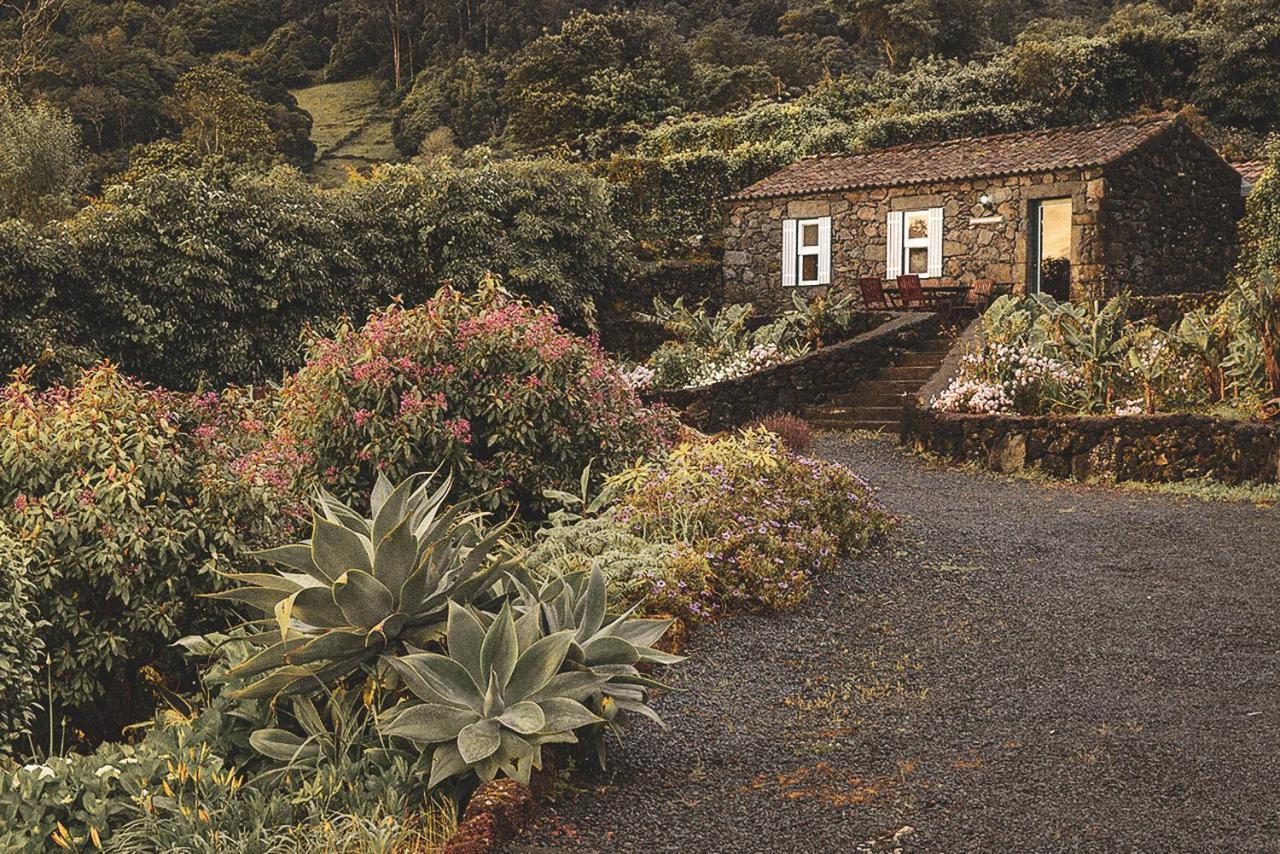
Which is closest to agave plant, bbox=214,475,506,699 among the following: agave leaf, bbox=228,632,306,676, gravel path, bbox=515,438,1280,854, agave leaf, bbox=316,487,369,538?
agave leaf, bbox=228,632,306,676

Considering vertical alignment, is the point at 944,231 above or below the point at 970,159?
below

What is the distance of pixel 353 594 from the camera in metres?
4.32

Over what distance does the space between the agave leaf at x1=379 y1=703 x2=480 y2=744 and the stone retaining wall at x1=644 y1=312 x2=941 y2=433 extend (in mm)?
11088

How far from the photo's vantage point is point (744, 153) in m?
26.6

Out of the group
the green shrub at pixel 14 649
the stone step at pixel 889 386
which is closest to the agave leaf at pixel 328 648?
the green shrub at pixel 14 649

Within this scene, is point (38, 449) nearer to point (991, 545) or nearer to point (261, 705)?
point (261, 705)

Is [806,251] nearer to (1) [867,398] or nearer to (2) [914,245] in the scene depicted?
(2) [914,245]

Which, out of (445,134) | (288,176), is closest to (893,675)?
(288,176)

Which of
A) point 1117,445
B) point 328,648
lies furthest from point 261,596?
point 1117,445

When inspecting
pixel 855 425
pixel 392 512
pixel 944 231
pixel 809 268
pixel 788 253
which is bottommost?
pixel 855 425

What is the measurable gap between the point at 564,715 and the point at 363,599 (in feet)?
2.83

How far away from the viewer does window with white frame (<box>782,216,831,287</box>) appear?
22641 millimetres

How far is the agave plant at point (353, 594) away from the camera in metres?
4.30

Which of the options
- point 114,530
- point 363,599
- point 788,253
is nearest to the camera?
point 363,599
